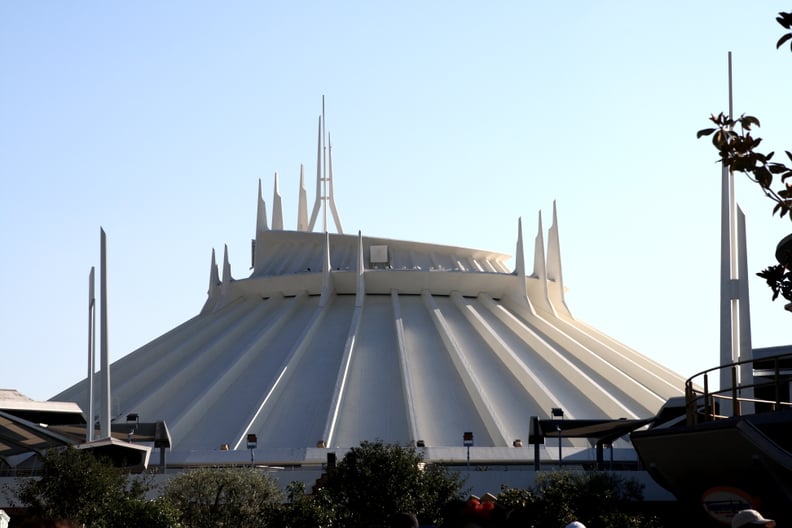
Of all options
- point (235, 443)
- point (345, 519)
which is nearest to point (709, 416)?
point (345, 519)

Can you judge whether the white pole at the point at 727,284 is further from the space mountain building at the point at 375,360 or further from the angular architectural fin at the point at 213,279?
the angular architectural fin at the point at 213,279

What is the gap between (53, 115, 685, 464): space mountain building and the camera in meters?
35.7

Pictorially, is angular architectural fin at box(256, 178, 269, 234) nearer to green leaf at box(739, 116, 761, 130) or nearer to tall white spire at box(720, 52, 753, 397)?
tall white spire at box(720, 52, 753, 397)

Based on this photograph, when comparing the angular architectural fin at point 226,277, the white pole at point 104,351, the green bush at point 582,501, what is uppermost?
the angular architectural fin at point 226,277

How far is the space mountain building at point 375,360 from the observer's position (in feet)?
117

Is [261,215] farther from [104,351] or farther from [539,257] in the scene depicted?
[104,351]

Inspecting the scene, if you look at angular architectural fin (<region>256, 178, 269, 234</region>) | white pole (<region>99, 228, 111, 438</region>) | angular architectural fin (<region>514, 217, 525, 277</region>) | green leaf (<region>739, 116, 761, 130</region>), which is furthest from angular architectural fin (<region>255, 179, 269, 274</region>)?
green leaf (<region>739, 116, 761, 130</region>)

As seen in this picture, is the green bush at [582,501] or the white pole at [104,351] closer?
the green bush at [582,501]

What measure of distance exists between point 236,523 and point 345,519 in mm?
2701

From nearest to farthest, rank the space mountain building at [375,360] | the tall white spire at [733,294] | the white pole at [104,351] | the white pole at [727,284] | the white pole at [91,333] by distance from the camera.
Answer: the tall white spire at [733,294]
the white pole at [727,284]
the white pole at [104,351]
the white pole at [91,333]
the space mountain building at [375,360]

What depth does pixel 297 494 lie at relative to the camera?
24.9 meters

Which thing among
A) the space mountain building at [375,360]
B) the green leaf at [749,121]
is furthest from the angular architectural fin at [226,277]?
the green leaf at [749,121]

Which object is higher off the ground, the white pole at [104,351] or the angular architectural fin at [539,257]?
the angular architectural fin at [539,257]

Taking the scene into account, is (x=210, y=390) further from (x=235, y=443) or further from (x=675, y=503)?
(x=675, y=503)
